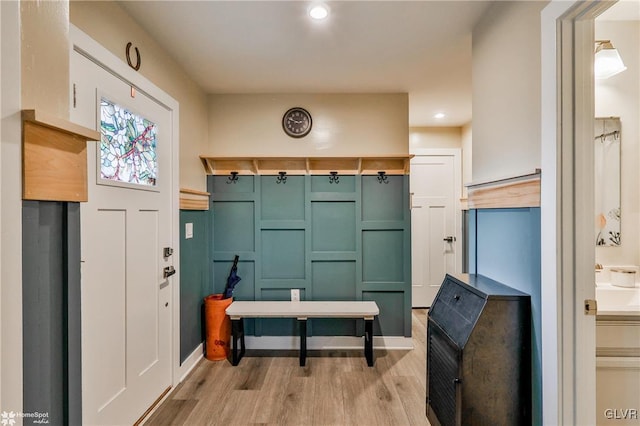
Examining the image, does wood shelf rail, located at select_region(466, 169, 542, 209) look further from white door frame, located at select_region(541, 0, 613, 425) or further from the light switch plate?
the light switch plate

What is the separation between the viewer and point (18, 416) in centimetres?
73

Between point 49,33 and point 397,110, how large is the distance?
2750 millimetres

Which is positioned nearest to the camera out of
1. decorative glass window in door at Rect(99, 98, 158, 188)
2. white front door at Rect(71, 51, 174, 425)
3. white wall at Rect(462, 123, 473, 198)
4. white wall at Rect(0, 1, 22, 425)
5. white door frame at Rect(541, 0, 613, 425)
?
white wall at Rect(0, 1, 22, 425)

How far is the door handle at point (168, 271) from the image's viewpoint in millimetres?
2230

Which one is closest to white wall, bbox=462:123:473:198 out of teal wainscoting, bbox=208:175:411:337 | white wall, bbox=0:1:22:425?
teal wainscoting, bbox=208:175:411:337

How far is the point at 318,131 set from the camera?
10.1 feet

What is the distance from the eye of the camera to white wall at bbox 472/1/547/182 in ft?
4.53

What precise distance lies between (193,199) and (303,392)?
1.82m

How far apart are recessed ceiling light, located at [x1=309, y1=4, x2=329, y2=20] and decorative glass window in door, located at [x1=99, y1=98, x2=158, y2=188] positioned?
1261 millimetres

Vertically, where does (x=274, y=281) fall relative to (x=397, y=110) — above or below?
below

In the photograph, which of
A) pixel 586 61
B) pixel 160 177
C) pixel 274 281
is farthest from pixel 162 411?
pixel 586 61

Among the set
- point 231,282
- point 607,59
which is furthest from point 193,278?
point 607,59

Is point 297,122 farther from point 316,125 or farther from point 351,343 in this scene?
point 351,343

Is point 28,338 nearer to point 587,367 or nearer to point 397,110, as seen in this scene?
point 587,367
